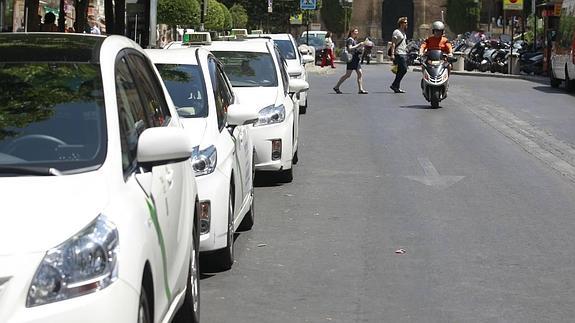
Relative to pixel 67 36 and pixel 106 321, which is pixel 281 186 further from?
pixel 106 321

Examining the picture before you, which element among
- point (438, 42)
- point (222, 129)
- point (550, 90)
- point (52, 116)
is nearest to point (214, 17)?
point (550, 90)

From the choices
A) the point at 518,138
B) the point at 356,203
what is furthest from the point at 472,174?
the point at 518,138

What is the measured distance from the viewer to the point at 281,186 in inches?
577

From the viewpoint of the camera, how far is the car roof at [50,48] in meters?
6.25

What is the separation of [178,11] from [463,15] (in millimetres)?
Result: 64233

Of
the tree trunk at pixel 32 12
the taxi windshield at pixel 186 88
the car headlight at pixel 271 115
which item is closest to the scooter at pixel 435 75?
the tree trunk at pixel 32 12

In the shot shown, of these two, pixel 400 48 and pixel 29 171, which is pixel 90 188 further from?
pixel 400 48

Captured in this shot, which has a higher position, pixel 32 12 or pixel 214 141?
pixel 32 12

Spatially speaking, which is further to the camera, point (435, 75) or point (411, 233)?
point (435, 75)

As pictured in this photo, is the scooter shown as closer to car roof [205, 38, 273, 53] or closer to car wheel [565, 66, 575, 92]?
car wheel [565, 66, 575, 92]

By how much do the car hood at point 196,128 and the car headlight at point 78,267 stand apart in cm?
467

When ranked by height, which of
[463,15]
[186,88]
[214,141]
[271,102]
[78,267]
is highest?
[186,88]

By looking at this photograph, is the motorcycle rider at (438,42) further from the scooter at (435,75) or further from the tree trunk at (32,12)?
the tree trunk at (32,12)

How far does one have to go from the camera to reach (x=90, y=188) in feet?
16.8
